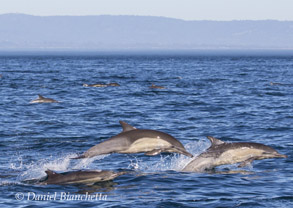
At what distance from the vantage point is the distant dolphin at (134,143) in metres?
16.2

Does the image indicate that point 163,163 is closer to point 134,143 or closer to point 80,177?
point 134,143

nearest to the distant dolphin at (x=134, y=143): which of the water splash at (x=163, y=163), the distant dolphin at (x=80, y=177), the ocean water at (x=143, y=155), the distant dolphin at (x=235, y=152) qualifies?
the distant dolphin at (x=80, y=177)

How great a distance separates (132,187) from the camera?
16109 mm

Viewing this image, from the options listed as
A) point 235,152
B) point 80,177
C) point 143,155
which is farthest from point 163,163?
point 80,177

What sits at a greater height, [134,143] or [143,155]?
[134,143]

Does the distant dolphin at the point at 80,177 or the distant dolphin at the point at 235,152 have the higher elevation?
the distant dolphin at the point at 235,152

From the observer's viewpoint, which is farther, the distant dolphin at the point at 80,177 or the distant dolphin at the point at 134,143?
the distant dolphin at the point at 134,143

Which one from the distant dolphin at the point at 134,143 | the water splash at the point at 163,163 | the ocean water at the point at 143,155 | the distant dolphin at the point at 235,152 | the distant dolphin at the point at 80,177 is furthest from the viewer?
the water splash at the point at 163,163

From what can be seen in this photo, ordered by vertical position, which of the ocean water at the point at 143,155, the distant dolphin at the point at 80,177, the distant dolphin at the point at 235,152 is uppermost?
the distant dolphin at the point at 235,152

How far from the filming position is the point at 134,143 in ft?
53.4

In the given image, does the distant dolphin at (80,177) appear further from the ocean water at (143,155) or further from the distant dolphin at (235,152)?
the distant dolphin at (235,152)

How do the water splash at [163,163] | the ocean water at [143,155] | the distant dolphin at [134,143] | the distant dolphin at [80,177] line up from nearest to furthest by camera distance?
the ocean water at [143,155]
the distant dolphin at [80,177]
the distant dolphin at [134,143]
the water splash at [163,163]

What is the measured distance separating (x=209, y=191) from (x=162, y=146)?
1.82m

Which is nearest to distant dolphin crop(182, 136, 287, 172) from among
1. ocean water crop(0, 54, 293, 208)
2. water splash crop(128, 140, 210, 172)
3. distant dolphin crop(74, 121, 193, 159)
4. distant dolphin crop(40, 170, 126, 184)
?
ocean water crop(0, 54, 293, 208)
